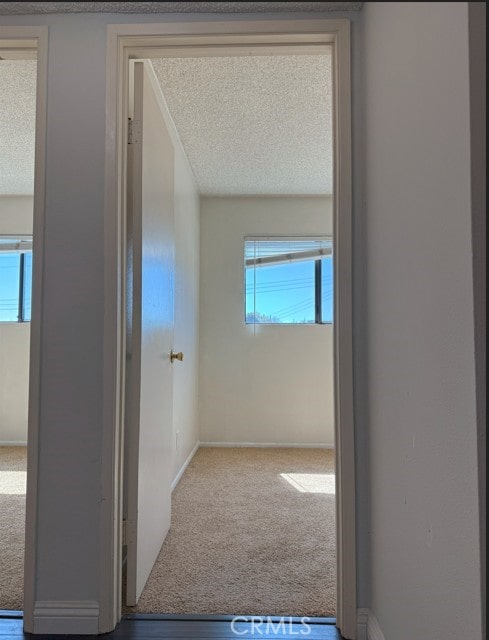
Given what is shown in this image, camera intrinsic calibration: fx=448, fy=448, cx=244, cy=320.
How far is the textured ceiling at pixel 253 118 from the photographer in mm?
2332

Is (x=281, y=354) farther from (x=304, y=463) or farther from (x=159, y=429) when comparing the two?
(x=159, y=429)

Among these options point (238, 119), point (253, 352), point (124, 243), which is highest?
point (238, 119)

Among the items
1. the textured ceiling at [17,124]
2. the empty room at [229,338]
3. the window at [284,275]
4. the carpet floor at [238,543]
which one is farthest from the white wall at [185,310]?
the textured ceiling at [17,124]

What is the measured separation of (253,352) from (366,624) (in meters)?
3.00

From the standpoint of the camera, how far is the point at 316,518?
254 cm

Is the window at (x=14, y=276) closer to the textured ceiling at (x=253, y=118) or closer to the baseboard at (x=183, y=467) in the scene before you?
the textured ceiling at (x=253, y=118)

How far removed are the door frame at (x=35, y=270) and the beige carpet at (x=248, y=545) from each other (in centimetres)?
49

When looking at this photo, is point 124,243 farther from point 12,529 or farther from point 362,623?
point 12,529

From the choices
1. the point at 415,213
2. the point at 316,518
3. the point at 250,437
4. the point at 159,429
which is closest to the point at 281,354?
the point at 250,437

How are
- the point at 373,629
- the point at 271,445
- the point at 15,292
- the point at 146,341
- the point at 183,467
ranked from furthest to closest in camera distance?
the point at 15,292
the point at 271,445
the point at 183,467
the point at 146,341
the point at 373,629

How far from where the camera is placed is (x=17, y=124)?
3.03 meters

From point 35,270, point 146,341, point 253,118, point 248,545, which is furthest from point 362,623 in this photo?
point 253,118

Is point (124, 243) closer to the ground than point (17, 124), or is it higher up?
closer to the ground

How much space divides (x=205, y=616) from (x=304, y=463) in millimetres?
2247
